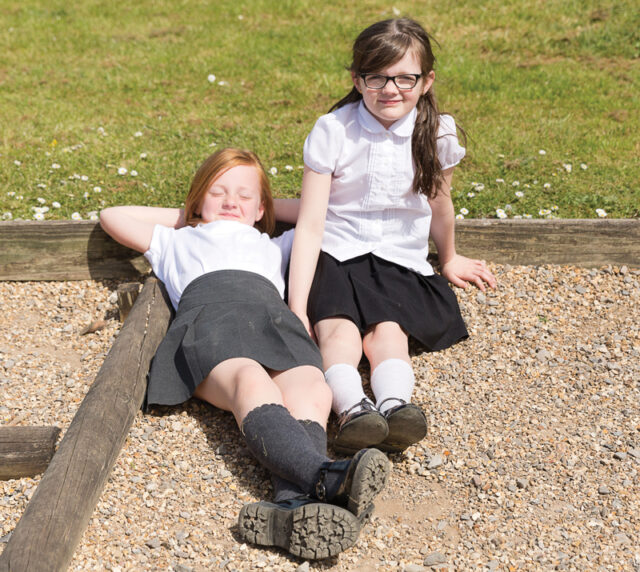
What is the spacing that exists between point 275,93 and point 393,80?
3.36 meters

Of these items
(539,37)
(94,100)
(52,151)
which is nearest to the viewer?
(52,151)

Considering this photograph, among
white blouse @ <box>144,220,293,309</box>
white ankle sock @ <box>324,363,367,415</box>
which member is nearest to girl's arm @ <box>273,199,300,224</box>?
white blouse @ <box>144,220,293,309</box>

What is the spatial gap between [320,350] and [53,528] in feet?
4.73

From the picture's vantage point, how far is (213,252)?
353 centimetres

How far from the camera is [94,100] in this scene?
21.6ft

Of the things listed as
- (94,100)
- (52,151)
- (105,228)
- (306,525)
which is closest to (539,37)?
(94,100)

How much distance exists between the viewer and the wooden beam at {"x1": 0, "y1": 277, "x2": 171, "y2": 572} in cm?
214

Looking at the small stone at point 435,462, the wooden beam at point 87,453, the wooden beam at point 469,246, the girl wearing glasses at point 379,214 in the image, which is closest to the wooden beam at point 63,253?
the wooden beam at point 469,246

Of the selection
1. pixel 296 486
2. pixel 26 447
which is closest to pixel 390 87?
pixel 296 486

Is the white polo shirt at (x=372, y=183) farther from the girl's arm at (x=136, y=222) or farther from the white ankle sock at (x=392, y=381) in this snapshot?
the girl's arm at (x=136, y=222)

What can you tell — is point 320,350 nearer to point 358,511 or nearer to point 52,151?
point 358,511

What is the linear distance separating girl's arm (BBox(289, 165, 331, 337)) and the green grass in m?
1.35

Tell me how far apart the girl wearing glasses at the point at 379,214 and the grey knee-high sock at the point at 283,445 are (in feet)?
1.67

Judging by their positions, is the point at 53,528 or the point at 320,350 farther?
the point at 320,350
